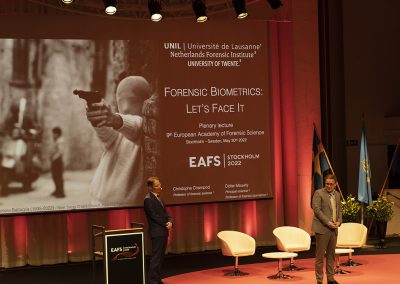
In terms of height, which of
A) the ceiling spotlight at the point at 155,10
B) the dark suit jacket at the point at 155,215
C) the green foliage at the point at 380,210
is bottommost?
the green foliage at the point at 380,210

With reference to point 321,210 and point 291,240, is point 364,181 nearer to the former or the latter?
point 291,240

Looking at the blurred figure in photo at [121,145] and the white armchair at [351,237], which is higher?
the blurred figure in photo at [121,145]

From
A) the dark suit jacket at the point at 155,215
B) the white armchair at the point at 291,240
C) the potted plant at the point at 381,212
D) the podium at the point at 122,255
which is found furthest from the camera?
the potted plant at the point at 381,212

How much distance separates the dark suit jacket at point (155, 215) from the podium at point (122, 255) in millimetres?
616

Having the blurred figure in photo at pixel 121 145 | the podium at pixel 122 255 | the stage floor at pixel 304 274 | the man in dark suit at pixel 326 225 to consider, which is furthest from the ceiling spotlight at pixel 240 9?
the podium at pixel 122 255

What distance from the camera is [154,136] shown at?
11.7 m

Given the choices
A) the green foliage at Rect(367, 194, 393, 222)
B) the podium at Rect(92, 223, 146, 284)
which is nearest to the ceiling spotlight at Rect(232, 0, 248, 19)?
the podium at Rect(92, 223, 146, 284)

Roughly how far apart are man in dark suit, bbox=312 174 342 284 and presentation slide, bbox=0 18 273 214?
3526 mm

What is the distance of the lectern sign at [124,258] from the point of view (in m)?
7.92

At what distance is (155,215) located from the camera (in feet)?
28.8

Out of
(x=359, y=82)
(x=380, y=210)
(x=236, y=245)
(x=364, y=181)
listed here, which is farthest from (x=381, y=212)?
(x=236, y=245)

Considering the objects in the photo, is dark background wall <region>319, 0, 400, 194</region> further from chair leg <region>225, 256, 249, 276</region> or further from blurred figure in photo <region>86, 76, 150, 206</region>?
chair leg <region>225, 256, 249, 276</region>

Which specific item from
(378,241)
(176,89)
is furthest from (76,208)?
(378,241)

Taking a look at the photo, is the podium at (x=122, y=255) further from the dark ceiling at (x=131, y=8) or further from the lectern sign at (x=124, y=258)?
the dark ceiling at (x=131, y=8)
